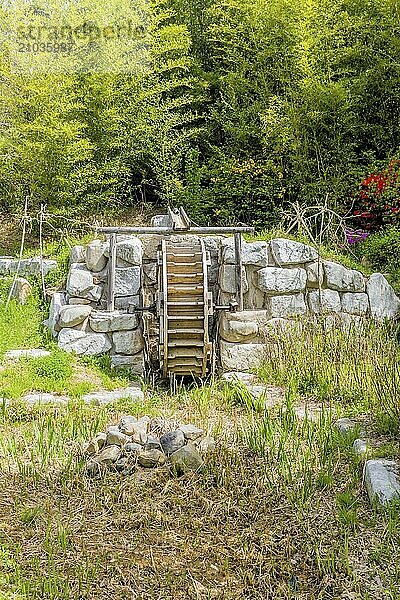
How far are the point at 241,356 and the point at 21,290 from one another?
8.25 feet

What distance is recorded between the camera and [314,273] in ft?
23.4

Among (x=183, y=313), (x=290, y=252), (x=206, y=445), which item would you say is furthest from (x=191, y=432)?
(x=290, y=252)

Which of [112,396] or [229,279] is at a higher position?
[229,279]

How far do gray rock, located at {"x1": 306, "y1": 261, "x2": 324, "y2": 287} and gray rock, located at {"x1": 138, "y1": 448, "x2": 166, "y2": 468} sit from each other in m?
3.42

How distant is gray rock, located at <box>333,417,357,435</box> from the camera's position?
4.34 meters

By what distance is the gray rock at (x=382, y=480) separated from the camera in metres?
3.44

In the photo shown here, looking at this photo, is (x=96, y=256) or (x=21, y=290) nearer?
(x=96, y=256)

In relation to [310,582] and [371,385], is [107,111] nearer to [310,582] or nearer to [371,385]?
[371,385]

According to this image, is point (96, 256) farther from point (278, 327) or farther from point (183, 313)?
point (278, 327)

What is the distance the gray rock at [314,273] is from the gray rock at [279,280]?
110 mm

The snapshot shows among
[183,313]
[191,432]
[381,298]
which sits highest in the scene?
[381,298]

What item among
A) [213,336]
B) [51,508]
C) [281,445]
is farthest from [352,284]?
[51,508]

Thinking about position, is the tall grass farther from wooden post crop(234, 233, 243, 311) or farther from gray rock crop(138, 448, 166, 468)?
gray rock crop(138, 448, 166, 468)

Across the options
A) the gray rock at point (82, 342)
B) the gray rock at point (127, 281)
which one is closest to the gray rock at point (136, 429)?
the gray rock at point (82, 342)
